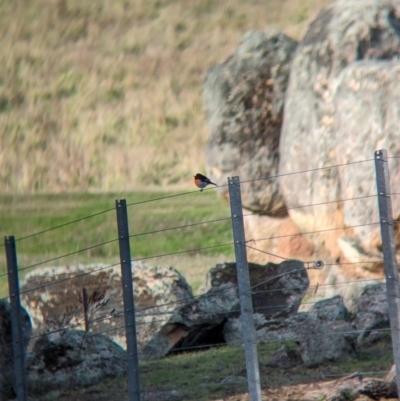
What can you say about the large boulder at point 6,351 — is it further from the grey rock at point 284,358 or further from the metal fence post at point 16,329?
the grey rock at point 284,358

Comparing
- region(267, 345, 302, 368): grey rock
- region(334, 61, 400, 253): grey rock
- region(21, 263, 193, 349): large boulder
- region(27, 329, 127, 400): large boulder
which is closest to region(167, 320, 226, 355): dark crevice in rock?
region(21, 263, 193, 349): large boulder

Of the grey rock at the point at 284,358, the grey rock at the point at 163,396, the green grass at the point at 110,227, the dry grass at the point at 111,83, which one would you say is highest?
the dry grass at the point at 111,83

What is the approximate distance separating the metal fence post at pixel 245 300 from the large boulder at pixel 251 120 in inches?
455

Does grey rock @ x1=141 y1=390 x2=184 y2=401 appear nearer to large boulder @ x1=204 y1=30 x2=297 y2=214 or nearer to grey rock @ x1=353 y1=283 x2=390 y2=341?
grey rock @ x1=353 y1=283 x2=390 y2=341

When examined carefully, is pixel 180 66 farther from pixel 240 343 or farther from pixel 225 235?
pixel 240 343

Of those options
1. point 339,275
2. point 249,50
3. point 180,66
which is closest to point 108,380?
point 339,275

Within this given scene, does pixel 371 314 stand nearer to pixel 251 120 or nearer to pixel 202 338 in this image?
pixel 202 338

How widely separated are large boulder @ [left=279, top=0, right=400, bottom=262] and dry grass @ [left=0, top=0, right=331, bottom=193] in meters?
11.1

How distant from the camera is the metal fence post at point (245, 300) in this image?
10.0 m

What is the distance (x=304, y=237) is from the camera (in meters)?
21.3

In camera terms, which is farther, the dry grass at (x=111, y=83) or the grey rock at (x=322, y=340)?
the dry grass at (x=111, y=83)

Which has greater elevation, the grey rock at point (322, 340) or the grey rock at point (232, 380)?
the grey rock at point (322, 340)

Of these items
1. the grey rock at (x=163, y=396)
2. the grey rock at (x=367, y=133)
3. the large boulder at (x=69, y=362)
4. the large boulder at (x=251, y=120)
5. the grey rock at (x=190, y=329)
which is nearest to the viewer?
the grey rock at (x=163, y=396)

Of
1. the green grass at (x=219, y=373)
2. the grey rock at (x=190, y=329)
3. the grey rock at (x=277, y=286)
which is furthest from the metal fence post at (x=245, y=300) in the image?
the grey rock at (x=277, y=286)
